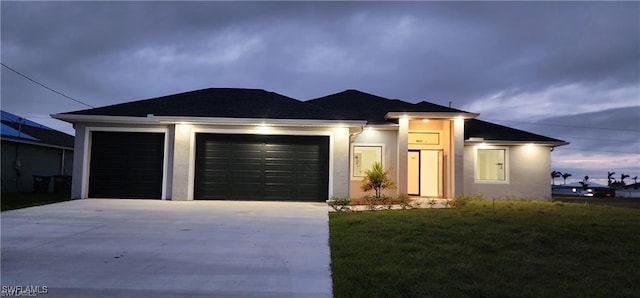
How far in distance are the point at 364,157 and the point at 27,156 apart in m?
15.4

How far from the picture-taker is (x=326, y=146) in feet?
45.6

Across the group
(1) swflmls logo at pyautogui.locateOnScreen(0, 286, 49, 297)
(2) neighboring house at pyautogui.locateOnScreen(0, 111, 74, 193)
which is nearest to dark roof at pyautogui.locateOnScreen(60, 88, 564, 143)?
(2) neighboring house at pyautogui.locateOnScreen(0, 111, 74, 193)

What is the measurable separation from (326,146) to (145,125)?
6053 millimetres

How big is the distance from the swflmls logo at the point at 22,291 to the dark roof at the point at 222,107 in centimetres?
924

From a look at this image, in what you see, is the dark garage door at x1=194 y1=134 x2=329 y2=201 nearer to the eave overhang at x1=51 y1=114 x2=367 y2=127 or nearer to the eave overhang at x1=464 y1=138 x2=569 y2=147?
the eave overhang at x1=51 y1=114 x2=367 y2=127

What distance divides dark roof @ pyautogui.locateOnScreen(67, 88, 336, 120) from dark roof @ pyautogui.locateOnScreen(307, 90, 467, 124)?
2.08 metres

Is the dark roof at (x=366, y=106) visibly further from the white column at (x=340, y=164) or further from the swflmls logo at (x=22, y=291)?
the swflmls logo at (x=22, y=291)

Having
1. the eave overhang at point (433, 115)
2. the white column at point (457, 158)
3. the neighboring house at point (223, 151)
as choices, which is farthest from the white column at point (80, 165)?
the white column at point (457, 158)

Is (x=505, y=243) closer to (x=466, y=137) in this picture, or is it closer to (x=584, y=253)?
(x=584, y=253)

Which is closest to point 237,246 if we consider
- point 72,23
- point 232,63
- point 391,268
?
point 391,268

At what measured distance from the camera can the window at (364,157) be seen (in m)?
15.4

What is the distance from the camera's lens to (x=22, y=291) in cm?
442

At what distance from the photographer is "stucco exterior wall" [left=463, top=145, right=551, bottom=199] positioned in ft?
54.2

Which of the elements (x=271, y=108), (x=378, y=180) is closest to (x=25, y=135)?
(x=271, y=108)
